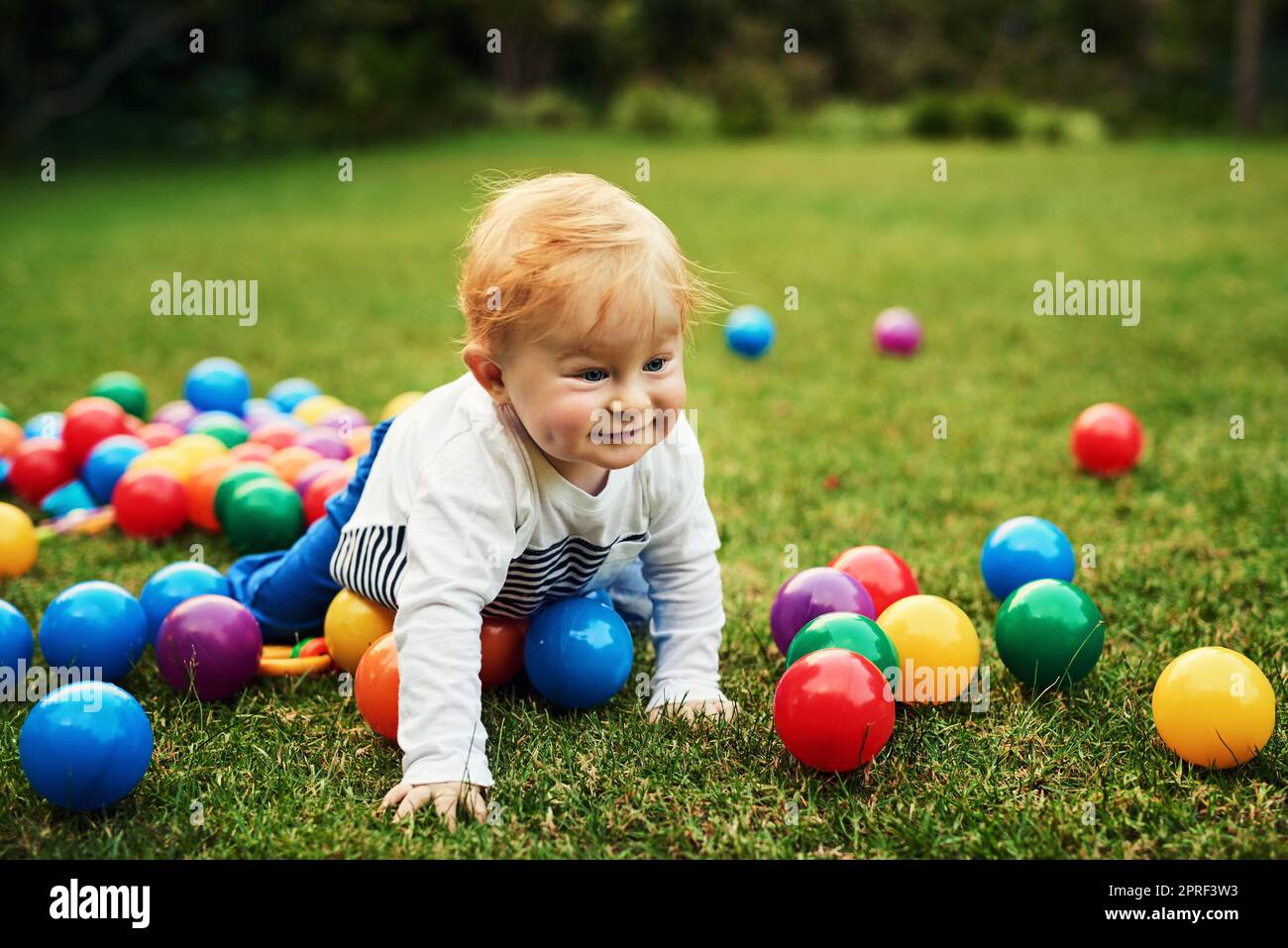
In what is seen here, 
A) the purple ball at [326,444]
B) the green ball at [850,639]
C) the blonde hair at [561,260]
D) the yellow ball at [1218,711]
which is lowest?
the yellow ball at [1218,711]

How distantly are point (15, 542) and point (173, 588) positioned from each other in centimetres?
82

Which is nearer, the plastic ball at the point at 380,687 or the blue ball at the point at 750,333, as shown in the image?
the plastic ball at the point at 380,687

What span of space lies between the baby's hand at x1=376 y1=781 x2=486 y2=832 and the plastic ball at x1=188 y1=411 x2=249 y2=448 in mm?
2514

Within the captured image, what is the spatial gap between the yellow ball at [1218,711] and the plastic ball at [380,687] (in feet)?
5.19

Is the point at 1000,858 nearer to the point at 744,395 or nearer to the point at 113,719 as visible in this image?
the point at 113,719

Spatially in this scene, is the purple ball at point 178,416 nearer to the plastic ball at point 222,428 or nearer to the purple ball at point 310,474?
the plastic ball at point 222,428

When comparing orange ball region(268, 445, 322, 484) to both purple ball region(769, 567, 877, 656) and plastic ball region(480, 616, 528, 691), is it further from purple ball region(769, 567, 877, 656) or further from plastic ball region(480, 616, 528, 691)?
purple ball region(769, 567, 877, 656)

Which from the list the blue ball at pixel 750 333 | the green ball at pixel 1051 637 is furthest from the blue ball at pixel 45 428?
the green ball at pixel 1051 637

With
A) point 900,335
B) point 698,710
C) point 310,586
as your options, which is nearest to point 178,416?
point 310,586

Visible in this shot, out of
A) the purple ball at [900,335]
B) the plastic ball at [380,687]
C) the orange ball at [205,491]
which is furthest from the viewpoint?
the purple ball at [900,335]

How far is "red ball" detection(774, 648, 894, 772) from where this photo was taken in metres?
2.31

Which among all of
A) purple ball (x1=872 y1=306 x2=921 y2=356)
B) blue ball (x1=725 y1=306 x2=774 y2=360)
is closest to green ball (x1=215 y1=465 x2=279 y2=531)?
blue ball (x1=725 y1=306 x2=774 y2=360)

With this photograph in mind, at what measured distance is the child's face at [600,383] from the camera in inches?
90.4

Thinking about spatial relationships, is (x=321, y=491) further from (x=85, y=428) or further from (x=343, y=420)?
(x=85, y=428)
